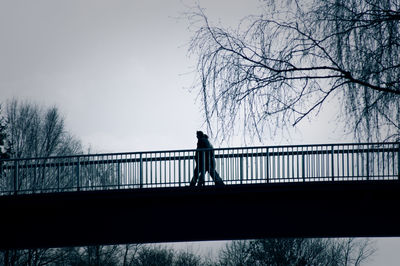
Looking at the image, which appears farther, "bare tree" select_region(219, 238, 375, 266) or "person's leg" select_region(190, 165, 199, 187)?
"bare tree" select_region(219, 238, 375, 266)

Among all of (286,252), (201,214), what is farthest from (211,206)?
(286,252)

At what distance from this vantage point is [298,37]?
1225cm

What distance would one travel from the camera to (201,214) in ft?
70.2

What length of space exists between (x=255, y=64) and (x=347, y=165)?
9342 mm

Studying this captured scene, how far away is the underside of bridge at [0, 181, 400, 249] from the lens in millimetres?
20688

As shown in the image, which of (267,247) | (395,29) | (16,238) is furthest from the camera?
(267,247)

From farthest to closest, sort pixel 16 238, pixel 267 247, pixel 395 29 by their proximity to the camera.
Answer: pixel 267 247
pixel 16 238
pixel 395 29

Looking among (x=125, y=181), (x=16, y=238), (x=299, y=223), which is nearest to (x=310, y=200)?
(x=299, y=223)

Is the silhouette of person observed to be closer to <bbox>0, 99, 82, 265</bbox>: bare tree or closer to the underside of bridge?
the underside of bridge

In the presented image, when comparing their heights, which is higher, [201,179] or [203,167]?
[203,167]

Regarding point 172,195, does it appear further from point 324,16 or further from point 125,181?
point 324,16

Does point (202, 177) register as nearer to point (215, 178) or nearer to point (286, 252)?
point (215, 178)

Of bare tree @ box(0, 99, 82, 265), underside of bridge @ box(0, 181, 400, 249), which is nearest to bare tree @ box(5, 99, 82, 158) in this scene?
bare tree @ box(0, 99, 82, 265)

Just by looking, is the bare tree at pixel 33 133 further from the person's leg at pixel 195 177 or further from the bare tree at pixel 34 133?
the person's leg at pixel 195 177
